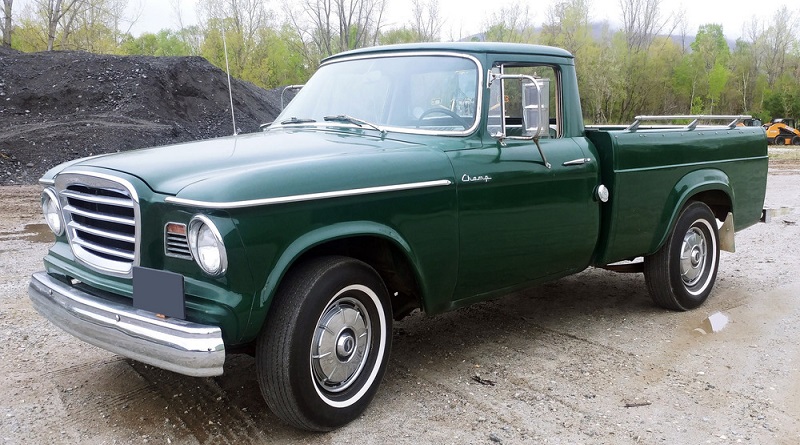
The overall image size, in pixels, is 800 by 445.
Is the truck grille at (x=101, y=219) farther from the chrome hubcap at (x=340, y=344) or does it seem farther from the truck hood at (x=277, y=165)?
the chrome hubcap at (x=340, y=344)

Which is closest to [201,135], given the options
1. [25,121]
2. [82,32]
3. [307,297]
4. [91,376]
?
[25,121]

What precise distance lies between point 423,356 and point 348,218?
5.07 feet

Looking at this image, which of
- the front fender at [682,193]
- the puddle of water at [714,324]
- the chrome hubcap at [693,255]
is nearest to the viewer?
the puddle of water at [714,324]

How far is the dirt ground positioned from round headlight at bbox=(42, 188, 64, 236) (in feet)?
3.06

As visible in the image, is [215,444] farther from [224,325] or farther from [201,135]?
[201,135]

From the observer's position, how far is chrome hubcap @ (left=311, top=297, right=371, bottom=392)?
341cm

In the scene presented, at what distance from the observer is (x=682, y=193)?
5414 millimetres

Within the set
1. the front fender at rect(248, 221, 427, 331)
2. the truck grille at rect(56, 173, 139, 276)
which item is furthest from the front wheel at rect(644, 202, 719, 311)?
the truck grille at rect(56, 173, 139, 276)

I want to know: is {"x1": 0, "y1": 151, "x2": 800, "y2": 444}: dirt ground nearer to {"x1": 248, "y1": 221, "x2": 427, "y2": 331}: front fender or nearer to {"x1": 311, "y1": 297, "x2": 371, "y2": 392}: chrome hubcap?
{"x1": 311, "y1": 297, "x2": 371, "y2": 392}: chrome hubcap

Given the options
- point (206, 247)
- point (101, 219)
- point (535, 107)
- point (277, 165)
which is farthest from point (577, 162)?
point (101, 219)

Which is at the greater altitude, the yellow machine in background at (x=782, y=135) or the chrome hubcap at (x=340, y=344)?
the chrome hubcap at (x=340, y=344)

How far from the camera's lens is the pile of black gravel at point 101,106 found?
1569 centimetres

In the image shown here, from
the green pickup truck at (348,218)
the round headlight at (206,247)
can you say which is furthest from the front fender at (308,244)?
the round headlight at (206,247)

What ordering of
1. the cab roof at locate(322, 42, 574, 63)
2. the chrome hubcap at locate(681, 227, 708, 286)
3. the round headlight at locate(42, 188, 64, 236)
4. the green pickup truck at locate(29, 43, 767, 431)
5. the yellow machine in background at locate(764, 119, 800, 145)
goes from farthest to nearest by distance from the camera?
the yellow machine in background at locate(764, 119, 800, 145) < the chrome hubcap at locate(681, 227, 708, 286) < the cab roof at locate(322, 42, 574, 63) < the round headlight at locate(42, 188, 64, 236) < the green pickup truck at locate(29, 43, 767, 431)
